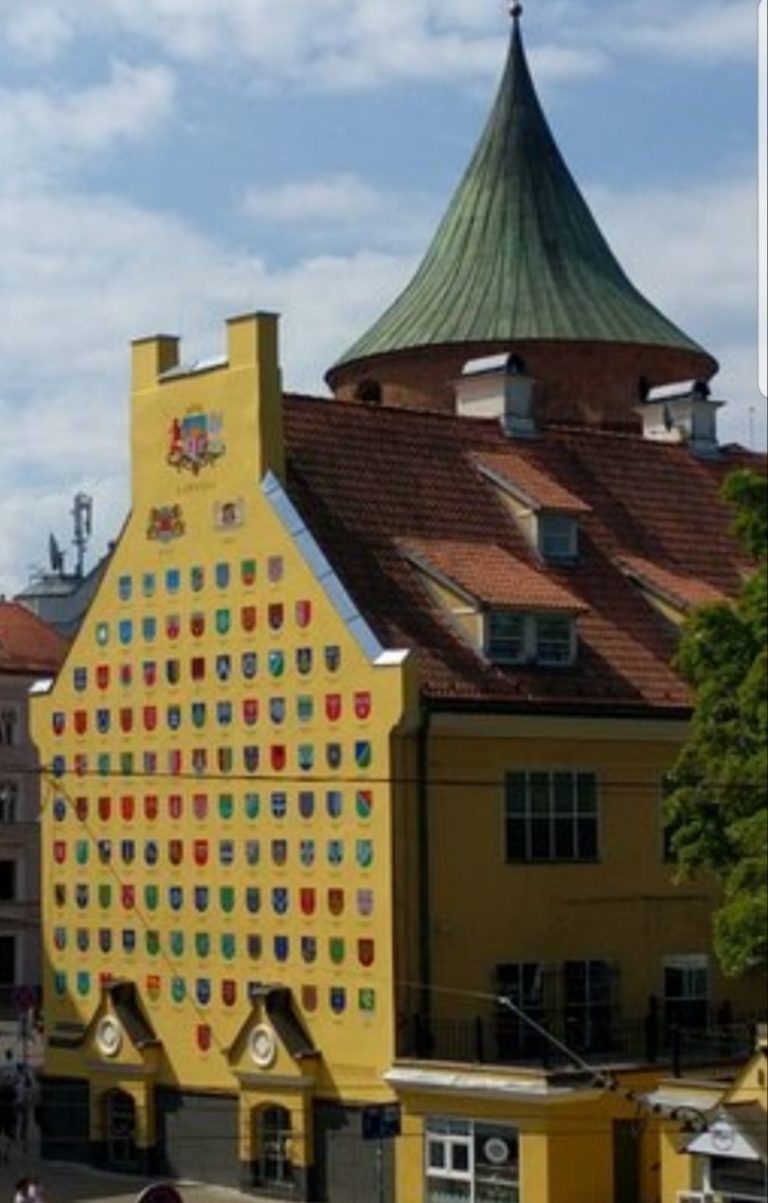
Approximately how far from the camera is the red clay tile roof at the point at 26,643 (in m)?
84.0

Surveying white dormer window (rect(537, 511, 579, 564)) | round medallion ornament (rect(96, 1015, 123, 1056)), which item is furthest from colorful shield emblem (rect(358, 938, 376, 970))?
white dormer window (rect(537, 511, 579, 564))

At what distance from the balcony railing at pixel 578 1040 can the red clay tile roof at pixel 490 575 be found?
6.86 meters

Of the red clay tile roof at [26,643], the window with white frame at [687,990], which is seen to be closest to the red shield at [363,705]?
the window with white frame at [687,990]

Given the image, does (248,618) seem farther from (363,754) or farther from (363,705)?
(363,754)

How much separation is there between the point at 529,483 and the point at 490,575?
3761 mm

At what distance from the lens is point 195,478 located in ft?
157

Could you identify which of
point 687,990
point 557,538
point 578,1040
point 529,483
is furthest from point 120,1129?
point 529,483

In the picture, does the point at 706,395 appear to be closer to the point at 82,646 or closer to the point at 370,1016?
the point at 82,646

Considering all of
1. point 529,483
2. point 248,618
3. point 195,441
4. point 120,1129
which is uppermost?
point 195,441

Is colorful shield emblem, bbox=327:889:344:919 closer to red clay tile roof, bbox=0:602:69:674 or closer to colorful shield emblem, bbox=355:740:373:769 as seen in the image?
colorful shield emblem, bbox=355:740:373:769

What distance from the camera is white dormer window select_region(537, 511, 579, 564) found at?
161 ft

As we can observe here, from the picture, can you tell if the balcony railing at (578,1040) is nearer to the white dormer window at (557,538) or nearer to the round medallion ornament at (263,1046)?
the round medallion ornament at (263,1046)

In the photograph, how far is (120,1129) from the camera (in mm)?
48375

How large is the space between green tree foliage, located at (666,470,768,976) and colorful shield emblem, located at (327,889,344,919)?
25.3 feet
